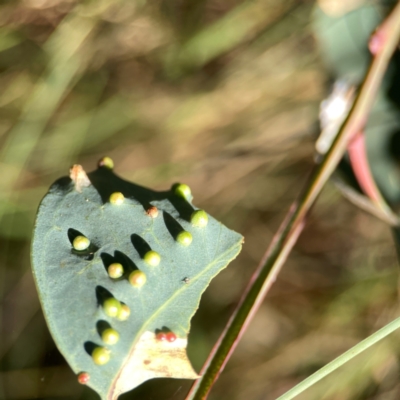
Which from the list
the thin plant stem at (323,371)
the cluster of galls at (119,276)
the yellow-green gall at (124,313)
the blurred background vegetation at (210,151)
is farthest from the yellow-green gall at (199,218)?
the blurred background vegetation at (210,151)

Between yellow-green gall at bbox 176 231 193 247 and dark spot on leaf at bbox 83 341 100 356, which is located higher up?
yellow-green gall at bbox 176 231 193 247

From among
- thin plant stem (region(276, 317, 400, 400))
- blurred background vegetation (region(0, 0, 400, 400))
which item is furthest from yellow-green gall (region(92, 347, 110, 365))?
blurred background vegetation (region(0, 0, 400, 400))

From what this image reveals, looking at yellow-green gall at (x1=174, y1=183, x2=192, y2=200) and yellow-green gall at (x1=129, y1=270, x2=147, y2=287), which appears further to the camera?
yellow-green gall at (x1=174, y1=183, x2=192, y2=200)

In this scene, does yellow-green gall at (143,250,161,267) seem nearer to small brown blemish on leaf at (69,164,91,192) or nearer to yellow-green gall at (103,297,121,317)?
yellow-green gall at (103,297,121,317)

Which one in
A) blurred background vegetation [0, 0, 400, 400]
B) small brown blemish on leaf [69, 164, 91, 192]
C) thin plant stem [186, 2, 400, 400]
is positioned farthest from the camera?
blurred background vegetation [0, 0, 400, 400]

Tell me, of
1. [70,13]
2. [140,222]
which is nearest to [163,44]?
[70,13]

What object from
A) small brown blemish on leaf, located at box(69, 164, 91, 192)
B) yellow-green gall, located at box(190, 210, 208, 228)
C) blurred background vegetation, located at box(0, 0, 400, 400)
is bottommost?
blurred background vegetation, located at box(0, 0, 400, 400)

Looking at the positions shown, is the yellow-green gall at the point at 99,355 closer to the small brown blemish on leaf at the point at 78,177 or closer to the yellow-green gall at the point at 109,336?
the yellow-green gall at the point at 109,336
